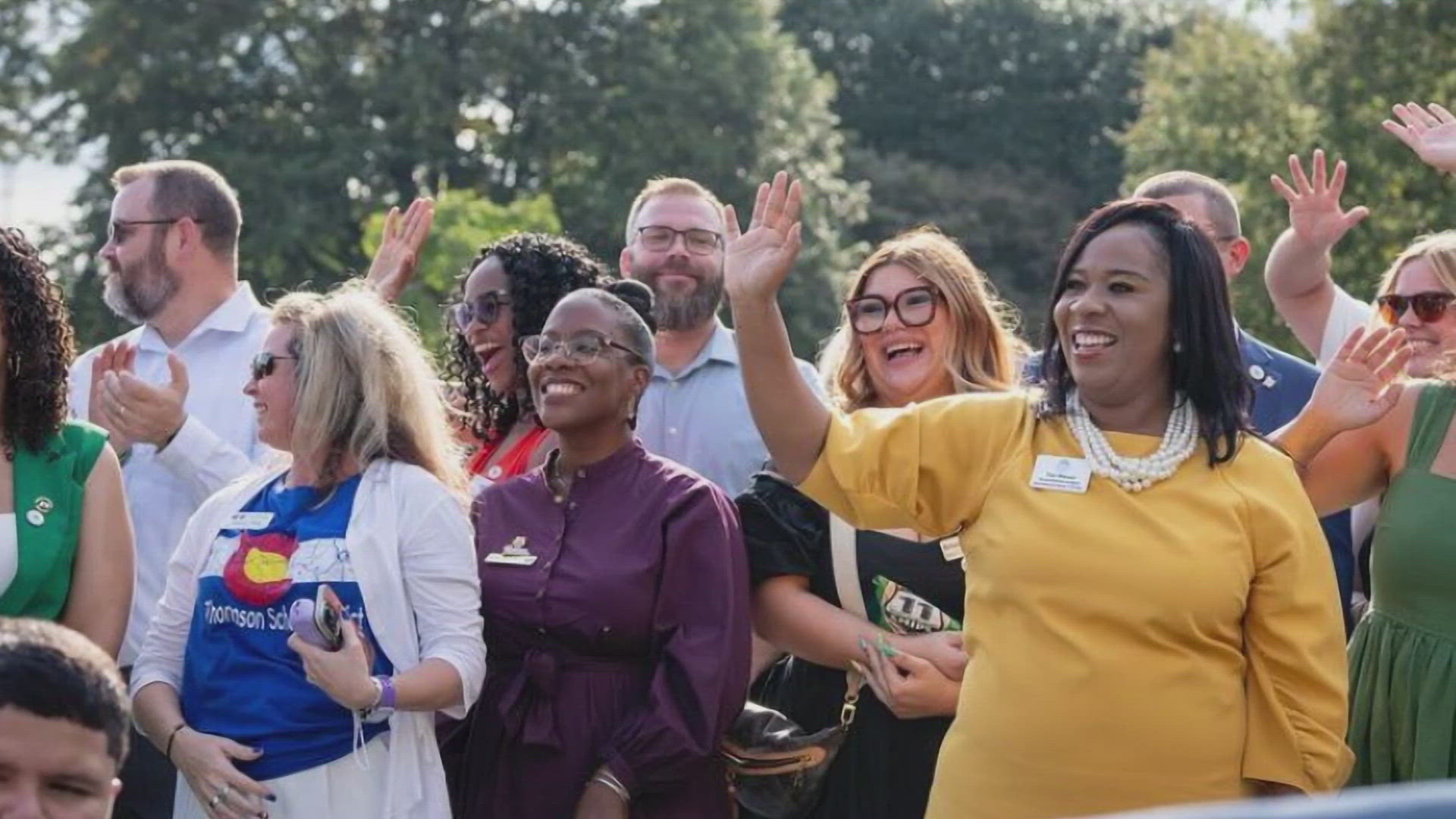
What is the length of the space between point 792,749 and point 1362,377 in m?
1.53

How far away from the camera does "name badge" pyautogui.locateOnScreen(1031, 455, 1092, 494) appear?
14.3 ft

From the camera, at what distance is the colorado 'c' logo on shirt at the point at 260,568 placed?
527 cm

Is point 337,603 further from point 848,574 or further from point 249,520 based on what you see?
point 848,574

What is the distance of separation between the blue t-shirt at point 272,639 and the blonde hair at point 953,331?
1306 mm

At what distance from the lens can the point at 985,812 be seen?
14.3 feet

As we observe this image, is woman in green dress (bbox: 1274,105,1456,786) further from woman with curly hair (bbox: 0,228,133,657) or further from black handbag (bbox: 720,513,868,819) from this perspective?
woman with curly hair (bbox: 0,228,133,657)

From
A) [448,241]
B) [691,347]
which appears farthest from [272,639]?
[448,241]

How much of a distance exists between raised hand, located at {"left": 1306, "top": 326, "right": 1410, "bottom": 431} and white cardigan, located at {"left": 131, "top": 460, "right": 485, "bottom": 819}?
192 centimetres

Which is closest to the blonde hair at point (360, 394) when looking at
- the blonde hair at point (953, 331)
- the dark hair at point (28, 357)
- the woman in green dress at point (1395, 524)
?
the dark hair at point (28, 357)

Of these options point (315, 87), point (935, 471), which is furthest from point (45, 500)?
point (315, 87)

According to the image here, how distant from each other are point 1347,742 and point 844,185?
37.2 m

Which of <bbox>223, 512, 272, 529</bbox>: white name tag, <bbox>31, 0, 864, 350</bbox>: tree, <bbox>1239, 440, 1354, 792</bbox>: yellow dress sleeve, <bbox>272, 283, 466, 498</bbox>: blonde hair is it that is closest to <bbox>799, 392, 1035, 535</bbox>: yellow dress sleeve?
<bbox>1239, 440, 1354, 792</bbox>: yellow dress sleeve

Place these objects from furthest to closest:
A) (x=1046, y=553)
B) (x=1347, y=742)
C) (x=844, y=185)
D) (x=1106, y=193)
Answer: (x=1106, y=193) < (x=844, y=185) < (x=1347, y=742) < (x=1046, y=553)

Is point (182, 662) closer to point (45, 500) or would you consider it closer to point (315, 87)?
point (45, 500)
